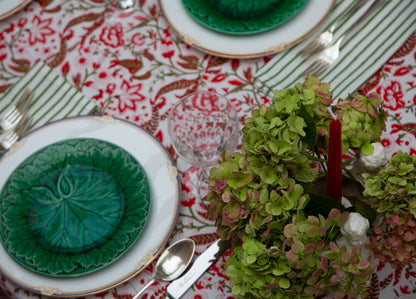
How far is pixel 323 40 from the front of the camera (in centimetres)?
88

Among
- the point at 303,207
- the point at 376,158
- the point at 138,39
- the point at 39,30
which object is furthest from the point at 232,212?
the point at 39,30

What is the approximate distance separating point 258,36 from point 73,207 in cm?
51

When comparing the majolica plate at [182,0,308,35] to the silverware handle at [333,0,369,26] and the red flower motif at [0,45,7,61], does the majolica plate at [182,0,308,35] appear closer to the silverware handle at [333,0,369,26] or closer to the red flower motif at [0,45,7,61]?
the silverware handle at [333,0,369,26]

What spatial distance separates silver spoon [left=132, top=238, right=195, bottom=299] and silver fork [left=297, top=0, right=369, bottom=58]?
0.46 metres

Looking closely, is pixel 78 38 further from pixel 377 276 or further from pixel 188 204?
pixel 377 276

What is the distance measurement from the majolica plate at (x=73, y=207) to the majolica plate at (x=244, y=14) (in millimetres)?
343

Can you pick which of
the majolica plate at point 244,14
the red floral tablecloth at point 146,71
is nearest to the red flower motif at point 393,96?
the red floral tablecloth at point 146,71

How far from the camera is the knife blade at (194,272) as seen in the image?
677 mm

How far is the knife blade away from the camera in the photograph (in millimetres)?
677

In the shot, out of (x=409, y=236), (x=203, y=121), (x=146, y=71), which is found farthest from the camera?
(x=146, y=71)

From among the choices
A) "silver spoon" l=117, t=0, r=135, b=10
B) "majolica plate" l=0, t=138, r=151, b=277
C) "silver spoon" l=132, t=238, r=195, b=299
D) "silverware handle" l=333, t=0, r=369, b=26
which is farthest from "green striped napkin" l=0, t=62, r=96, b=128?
"silverware handle" l=333, t=0, r=369, b=26

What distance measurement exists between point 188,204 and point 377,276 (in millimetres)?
341

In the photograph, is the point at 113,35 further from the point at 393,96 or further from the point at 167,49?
the point at 393,96

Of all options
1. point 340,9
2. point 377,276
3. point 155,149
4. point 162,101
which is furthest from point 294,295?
point 340,9
